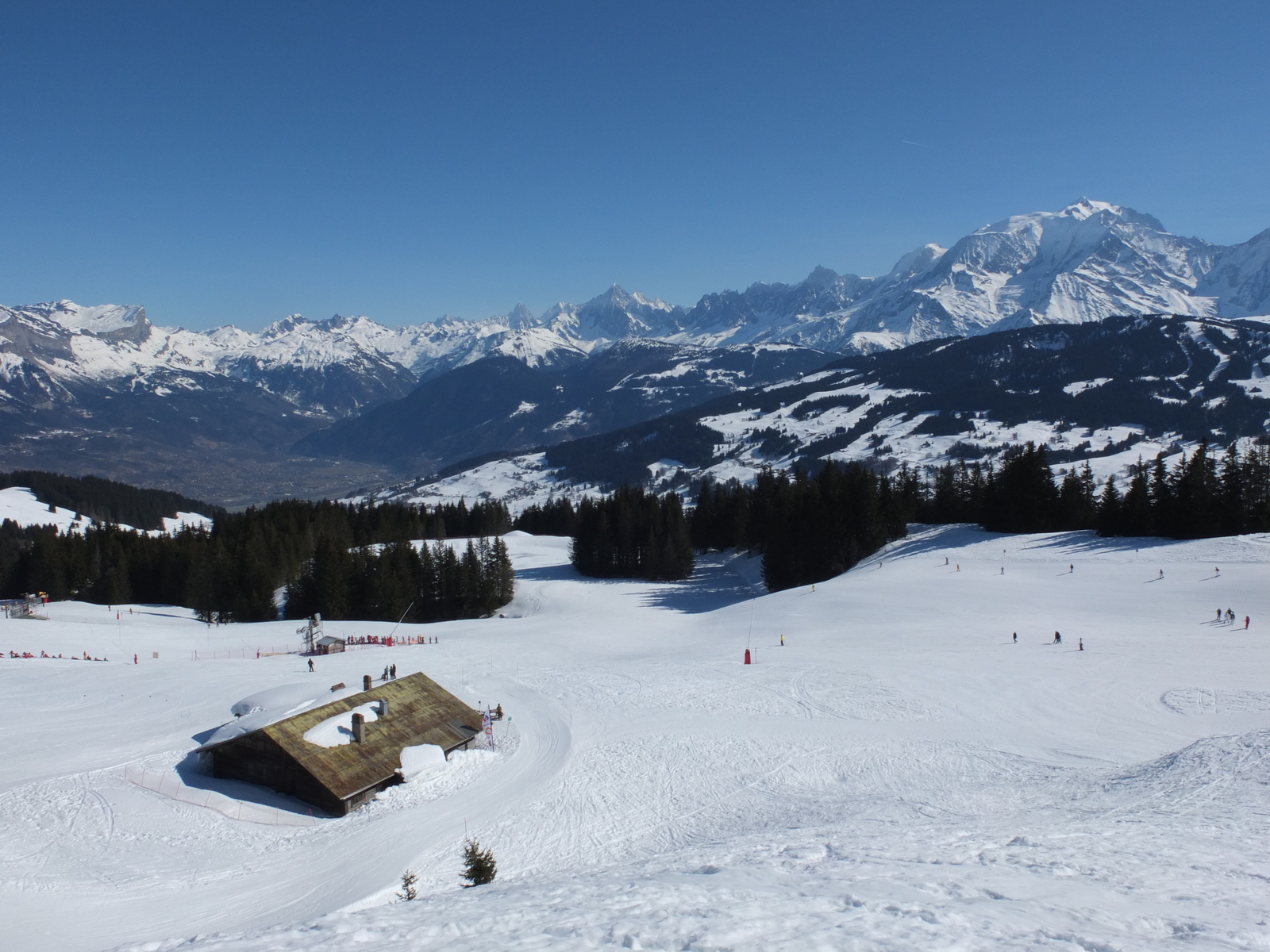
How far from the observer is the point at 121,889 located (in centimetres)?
2012

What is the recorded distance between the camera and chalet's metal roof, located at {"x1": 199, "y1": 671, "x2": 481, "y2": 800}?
87.1 feet

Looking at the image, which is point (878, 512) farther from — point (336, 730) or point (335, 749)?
point (335, 749)

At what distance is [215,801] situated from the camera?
25.8 m

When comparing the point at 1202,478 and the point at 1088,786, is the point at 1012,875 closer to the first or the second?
the point at 1088,786

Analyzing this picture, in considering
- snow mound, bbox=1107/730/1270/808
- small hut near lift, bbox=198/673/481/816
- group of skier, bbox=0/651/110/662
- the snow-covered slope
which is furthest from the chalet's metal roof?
the snow-covered slope

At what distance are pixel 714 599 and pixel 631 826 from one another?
165 ft

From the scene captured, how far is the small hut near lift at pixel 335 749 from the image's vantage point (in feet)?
86.2

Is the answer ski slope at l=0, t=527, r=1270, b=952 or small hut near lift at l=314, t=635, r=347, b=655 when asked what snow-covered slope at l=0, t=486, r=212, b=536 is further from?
ski slope at l=0, t=527, r=1270, b=952

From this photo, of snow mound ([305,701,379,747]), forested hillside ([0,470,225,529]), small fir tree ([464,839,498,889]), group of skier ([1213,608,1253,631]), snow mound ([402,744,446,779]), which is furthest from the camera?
forested hillside ([0,470,225,529])

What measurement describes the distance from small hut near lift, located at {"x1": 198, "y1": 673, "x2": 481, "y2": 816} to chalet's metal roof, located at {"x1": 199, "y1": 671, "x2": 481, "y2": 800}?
31 mm

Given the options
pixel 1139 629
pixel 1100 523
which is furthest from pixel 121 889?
pixel 1100 523

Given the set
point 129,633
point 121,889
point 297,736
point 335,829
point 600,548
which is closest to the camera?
point 121,889

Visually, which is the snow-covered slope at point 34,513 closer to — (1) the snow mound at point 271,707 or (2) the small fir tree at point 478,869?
(1) the snow mound at point 271,707

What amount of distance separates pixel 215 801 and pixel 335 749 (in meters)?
4.12
